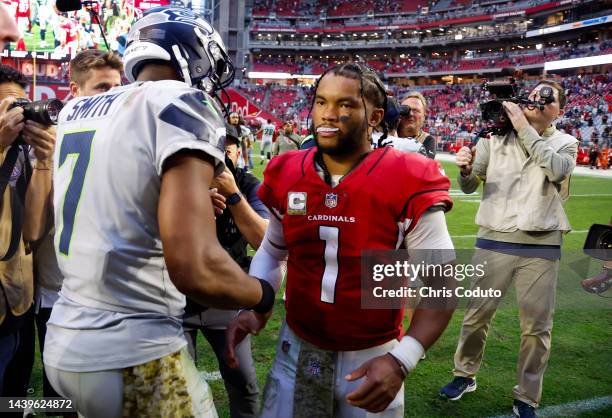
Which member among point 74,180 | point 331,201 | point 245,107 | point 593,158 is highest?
point 74,180

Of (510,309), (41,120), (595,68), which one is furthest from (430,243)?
(595,68)

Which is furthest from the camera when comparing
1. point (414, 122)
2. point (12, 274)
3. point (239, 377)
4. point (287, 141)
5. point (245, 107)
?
point (245, 107)

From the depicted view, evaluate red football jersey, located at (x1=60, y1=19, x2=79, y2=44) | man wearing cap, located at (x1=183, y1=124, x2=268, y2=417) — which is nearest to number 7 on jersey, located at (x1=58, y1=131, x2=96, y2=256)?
man wearing cap, located at (x1=183, y1=124, x2=268, y2=417)

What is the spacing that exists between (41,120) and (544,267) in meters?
3.34

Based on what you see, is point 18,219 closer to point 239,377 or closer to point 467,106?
point 239,377

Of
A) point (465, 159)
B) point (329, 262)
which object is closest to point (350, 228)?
point (329, 262)

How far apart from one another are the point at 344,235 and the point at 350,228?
0.04 metres

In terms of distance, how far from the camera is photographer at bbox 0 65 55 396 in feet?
8.63

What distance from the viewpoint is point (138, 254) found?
1.58 meters

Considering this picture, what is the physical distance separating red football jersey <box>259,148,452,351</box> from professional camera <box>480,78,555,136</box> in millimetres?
2195

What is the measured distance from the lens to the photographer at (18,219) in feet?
8.63

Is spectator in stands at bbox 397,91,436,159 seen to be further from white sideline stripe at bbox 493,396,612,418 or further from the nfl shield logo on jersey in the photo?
the nfl shield logo on jersey

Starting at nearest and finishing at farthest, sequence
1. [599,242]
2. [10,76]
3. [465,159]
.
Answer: [10,76] < [599,242] < [465,159]

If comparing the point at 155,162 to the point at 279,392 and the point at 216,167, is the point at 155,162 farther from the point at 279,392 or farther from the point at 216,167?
the point at 279,392
